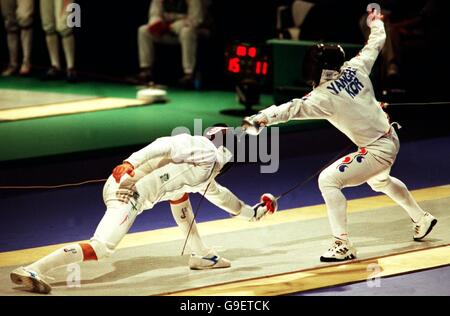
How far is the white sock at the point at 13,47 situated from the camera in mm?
12445

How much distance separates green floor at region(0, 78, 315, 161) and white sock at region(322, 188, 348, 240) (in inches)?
130

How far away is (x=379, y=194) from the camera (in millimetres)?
7574

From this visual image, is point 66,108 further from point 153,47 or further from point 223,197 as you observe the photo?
point 223,197

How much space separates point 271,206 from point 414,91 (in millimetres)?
4819

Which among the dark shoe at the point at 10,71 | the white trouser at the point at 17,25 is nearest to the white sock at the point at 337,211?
the white trouser at the point at 17,25

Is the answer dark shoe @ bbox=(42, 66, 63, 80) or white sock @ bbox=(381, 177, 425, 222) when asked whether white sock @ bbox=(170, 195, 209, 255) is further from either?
dark shoe @ bbox=(42, 66, 63, 80)

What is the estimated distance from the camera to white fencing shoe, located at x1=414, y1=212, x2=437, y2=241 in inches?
242

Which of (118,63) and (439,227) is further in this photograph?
(118,63)

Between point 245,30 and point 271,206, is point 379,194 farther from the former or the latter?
point 245,30

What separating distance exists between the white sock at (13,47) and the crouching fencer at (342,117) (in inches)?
284

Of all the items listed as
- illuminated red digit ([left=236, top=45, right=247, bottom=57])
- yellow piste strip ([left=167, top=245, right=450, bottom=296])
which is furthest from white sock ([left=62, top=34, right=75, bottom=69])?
yellow piste strip ([left=167, top=245, right=450, bottom=296])

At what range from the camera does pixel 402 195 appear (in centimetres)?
617

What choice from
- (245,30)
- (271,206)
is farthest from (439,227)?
(245,30)

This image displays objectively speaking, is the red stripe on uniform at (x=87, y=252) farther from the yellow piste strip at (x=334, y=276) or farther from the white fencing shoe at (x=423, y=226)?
the white fencing shoe at (x=423, y=226)
